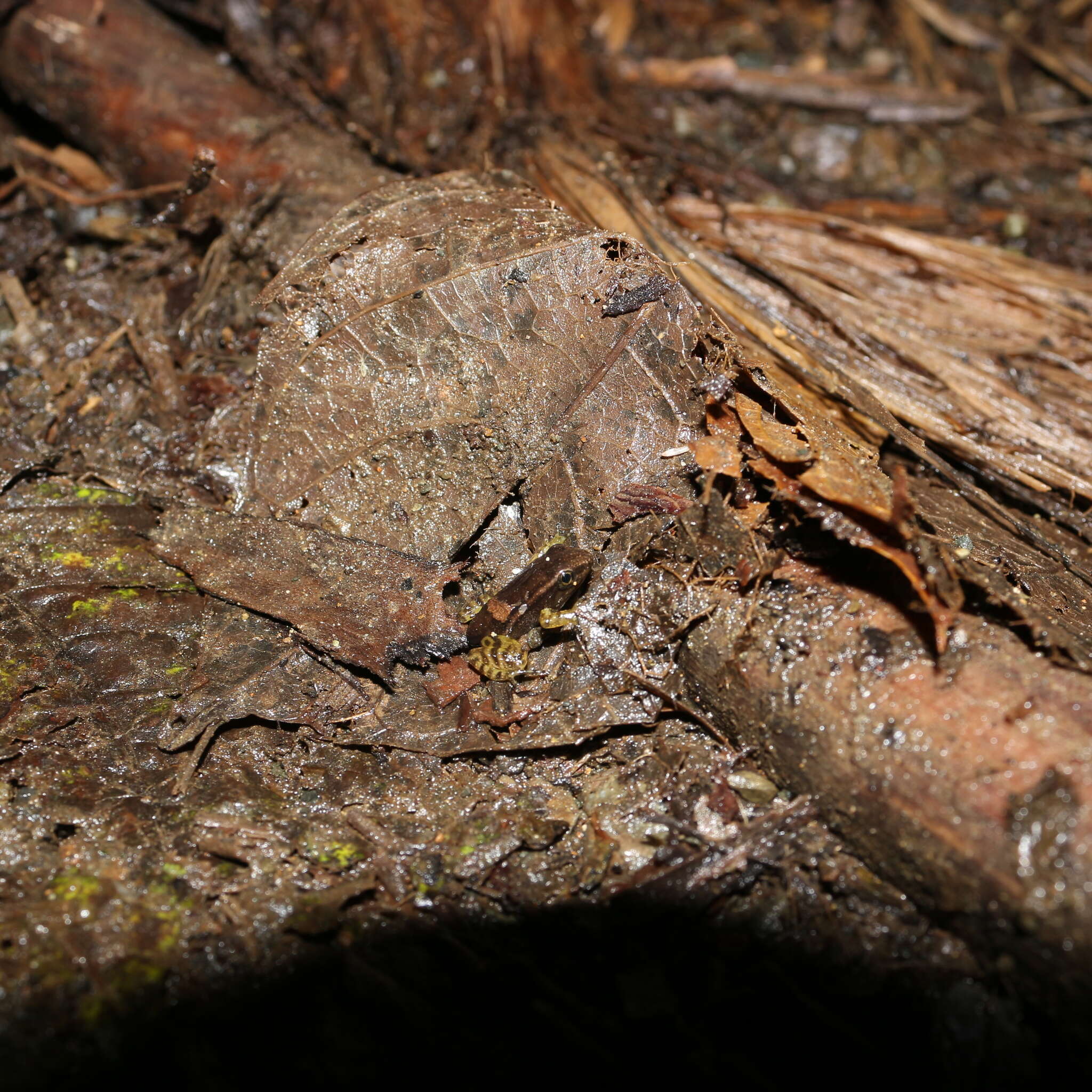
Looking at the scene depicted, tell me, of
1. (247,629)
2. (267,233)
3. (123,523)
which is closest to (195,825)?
(247,629)

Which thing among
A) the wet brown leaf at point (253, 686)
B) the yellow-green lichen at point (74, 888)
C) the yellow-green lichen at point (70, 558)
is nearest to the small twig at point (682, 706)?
the wet brown leaf at point (253, 686)

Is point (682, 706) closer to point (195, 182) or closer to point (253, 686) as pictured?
point (253, 686)

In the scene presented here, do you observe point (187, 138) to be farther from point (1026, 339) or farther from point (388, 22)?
point (1026, 339)

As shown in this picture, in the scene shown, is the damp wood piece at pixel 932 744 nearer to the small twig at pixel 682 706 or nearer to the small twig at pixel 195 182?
the small twig at pixel 682 706

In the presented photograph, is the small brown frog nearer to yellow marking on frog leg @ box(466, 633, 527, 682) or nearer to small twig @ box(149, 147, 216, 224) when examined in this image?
yellow marking on frog leg @ box(466, 633, 527, 682)

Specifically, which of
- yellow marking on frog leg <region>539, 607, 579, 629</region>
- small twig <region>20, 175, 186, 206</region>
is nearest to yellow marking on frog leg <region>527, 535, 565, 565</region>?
yellow marking on frog leg <region>539, 607, 579, 629</region>

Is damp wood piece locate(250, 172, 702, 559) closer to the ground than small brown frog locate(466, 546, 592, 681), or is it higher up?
higher up
